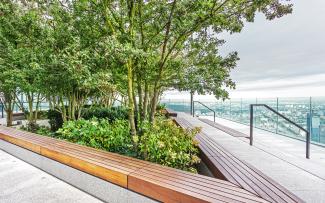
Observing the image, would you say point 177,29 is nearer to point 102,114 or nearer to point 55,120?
point 102,114

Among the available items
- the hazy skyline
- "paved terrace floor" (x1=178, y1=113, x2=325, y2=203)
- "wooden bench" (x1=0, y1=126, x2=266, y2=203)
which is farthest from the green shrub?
the hazy skyline

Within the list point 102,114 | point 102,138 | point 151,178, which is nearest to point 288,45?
point 102,114

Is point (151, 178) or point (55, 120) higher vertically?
point (55, 120)

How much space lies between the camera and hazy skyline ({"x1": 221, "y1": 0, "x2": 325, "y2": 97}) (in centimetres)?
518

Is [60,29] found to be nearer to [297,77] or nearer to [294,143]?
[294,143]

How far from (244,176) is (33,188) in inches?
114

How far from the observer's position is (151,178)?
219 centimetres

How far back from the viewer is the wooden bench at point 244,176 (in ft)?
6.47

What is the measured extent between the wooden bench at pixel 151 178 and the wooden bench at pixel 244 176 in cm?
13

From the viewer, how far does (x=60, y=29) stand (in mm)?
4453

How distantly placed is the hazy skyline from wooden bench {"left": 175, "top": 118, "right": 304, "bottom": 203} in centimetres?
149

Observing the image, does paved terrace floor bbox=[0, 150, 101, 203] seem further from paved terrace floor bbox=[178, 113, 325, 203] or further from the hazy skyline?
the hazy skyline

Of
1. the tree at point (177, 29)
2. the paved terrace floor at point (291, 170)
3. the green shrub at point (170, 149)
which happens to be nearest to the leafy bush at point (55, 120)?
the tree at point (177, 29)

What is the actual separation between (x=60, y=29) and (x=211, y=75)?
3390mm
